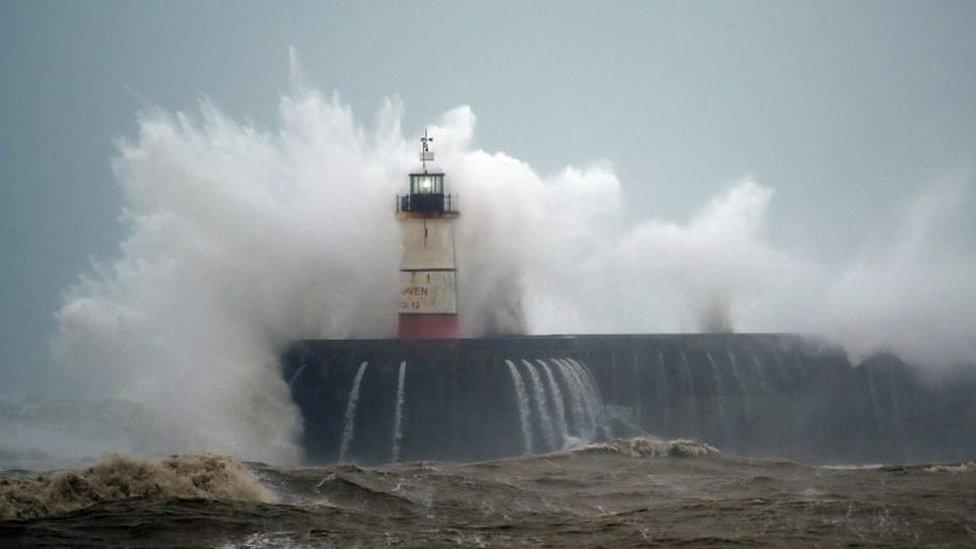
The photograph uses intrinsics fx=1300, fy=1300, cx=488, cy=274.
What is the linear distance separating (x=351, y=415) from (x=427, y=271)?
261 inches

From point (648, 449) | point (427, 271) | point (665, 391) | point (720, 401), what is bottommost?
point (648, 449)

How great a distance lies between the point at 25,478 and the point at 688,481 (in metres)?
12.8

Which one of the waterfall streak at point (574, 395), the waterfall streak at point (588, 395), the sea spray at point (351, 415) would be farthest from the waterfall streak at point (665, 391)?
the sea spray at point (351, 415)

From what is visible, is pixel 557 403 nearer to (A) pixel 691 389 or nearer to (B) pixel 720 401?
(A) pixel 691 389

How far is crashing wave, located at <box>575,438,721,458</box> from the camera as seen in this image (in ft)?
102

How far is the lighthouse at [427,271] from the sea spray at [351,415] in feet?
12.7

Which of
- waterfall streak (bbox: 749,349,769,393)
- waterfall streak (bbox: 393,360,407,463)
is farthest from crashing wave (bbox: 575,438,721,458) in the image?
waterfall streak (bbox: 749,349,769,393)

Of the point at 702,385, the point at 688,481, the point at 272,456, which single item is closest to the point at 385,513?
the point at 688,481

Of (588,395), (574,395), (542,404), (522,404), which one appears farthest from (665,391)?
(522,404)

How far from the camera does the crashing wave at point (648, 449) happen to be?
31.2 metres

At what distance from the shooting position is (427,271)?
1710 inches

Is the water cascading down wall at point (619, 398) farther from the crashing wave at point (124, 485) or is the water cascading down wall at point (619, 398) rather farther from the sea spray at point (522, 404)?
the crashing wave at point (124, 485)

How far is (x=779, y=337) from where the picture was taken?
47688 millimetres

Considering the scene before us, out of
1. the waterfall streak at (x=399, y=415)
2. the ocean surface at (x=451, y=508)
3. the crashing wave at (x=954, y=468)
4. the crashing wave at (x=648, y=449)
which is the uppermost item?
the waterfall streak at (x=399, y=415)
